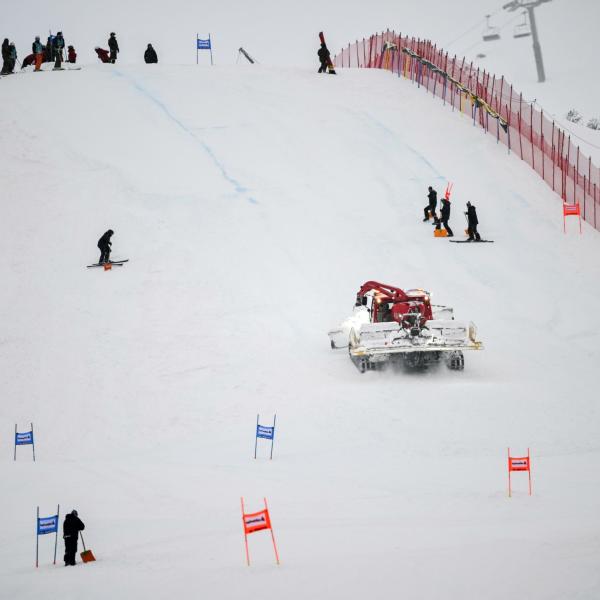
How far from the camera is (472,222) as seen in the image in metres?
27.0

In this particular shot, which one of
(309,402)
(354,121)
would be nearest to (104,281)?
(309,402)

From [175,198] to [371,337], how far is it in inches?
482

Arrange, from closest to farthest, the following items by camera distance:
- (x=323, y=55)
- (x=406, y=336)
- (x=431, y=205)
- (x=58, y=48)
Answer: (x=406, y=336) → (x=431, y=205) → (x=58, y=48) → (x=323, y=55)

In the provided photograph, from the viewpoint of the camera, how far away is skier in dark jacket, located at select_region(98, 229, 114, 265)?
2442 cm

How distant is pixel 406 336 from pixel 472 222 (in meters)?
9.78

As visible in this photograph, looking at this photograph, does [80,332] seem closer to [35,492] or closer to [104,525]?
[35,492]

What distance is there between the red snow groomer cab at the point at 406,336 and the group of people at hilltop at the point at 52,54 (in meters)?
23.6

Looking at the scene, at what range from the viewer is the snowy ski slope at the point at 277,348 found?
38.1 feet

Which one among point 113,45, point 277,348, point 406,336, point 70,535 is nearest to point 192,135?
point 113,45

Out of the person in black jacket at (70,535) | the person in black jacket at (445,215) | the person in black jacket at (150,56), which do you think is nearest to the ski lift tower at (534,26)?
the person in black jacket at (150,56)

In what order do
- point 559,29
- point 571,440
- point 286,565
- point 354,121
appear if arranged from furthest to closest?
point 559,29, point 354,121, point 571,440, point 286,565

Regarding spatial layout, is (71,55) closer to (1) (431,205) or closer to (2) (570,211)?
(1) (431,205)

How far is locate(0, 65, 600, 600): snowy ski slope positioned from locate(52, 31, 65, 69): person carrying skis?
1189 mm

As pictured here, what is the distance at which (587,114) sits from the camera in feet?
212
